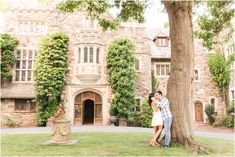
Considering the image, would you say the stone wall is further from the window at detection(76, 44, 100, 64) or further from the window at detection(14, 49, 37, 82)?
the window at detection(76, 44, 100, 64)

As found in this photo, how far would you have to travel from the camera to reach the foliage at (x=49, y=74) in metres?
20.7

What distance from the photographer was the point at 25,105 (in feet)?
72.3

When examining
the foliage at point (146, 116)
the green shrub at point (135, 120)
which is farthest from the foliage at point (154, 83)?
the green shrub at point (135, 120)

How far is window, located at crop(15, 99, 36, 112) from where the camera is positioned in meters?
21.9

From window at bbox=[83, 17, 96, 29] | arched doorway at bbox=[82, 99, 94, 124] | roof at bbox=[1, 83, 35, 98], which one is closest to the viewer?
roof at bbox=[1, 83, 35, 98]

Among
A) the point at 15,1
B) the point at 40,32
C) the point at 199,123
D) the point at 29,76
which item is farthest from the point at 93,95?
the point at 15,1

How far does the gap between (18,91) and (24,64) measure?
2.75 meters

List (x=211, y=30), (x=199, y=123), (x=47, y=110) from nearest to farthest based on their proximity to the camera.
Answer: (x=211, y=30)
(x=47, y=110)
(x=199, y=123)

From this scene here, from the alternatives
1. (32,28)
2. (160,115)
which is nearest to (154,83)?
(32,28)

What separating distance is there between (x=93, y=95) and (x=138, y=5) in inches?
463

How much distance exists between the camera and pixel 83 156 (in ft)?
23.9

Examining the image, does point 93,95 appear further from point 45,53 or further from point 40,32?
point 40,32

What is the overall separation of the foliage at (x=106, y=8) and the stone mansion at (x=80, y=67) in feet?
30.2

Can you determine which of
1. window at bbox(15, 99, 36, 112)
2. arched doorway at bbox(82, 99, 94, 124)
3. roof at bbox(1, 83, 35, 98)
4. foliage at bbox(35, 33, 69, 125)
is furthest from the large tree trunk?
arched doorway at bbox(82, 99, 94, 124)
